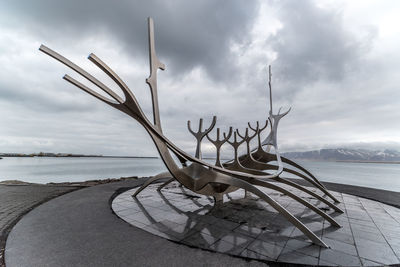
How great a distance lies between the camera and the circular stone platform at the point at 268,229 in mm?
4473

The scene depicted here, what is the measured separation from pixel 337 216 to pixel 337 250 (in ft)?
11.5

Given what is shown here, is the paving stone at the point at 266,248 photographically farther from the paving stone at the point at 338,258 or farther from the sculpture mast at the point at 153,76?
the sculpture mast at the point at 153,76

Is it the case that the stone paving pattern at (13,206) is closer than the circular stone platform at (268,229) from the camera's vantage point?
No

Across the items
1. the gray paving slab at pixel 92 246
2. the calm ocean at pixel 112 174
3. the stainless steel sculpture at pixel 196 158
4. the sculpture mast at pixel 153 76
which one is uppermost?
the sculpture mast at pixel 153 76

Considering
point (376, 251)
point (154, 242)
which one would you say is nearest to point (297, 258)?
point (376, 251)

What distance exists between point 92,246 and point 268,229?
16.9ft

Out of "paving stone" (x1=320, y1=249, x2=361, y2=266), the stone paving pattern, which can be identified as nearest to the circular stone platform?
"paving stone" (x1=320, y1=249, x2=361, y2=266)

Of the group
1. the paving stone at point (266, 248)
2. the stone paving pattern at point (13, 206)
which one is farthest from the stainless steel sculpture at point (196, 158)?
the stone paving pattern at point (13, 206)

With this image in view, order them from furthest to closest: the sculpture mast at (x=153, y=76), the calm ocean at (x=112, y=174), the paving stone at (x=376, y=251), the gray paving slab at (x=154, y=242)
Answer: the calm ocean at (x=112, y=174) → the sculpture mast at (x=153, y=76) → the paving stone at (x=376, y=251) → the gray paving slab at (x=154, y=242)

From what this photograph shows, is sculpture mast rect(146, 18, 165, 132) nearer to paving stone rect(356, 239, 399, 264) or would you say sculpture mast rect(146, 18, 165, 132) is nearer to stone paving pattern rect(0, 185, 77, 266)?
stone paving pattern rect(0, 185, 77, 266)

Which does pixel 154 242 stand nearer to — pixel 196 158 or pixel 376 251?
pixel 196 158

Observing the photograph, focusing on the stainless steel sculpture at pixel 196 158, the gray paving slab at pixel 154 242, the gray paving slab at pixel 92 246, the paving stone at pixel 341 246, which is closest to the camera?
the gray paving slab at pixel 92 246

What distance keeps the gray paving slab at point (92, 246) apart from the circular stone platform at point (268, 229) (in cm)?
42

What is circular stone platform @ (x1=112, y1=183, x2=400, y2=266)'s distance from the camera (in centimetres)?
447
